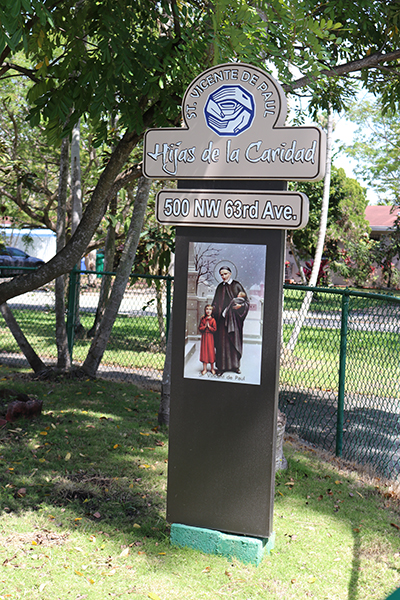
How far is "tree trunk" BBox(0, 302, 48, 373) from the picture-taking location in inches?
309

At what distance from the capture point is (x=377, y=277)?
101 feet

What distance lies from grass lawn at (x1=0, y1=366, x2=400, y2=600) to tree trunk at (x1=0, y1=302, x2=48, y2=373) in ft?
6.57

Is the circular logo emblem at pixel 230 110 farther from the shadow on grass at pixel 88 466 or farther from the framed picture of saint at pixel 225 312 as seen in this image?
the shadow on grass at pixel 88 466

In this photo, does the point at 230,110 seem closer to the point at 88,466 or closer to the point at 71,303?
the point at 88,466

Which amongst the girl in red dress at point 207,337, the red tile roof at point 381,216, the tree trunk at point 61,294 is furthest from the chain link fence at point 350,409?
the red tile roof at point 381,216

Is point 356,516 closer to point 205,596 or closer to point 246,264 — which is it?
point 205,596

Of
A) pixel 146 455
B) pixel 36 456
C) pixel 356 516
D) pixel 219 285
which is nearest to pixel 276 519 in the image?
pixel 356 516

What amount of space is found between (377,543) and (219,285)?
2141 millimetres

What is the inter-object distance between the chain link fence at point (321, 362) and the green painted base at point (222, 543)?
90.3 inches

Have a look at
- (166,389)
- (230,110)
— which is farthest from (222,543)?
(230,110)

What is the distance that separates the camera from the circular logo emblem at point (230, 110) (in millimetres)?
3648

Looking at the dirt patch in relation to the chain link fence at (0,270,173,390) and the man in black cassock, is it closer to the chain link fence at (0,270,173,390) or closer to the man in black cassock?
the man in black cassock

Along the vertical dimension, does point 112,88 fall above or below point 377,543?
above

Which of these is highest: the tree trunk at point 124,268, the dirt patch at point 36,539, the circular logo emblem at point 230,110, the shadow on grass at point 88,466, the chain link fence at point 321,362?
the circular logo emblem at point 230,110
